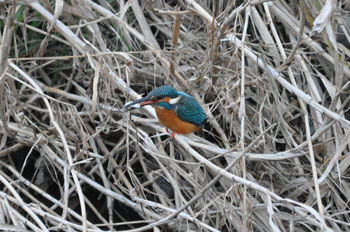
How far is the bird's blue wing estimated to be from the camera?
9.21ft

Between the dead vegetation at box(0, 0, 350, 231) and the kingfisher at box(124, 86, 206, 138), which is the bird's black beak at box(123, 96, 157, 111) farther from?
the dead vegetation at box(0, 0, 350, 231)

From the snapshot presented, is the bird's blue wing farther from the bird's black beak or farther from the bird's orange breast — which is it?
the bird's black beak

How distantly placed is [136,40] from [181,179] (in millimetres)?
894

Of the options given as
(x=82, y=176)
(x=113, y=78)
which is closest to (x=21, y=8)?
(x=113, y=78)

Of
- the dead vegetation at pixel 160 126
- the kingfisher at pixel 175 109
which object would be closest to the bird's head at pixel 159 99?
the kingfisher at pixel 175 109

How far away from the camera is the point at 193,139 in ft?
9.63

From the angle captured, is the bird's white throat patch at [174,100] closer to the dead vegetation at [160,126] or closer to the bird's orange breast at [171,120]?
the bird's orange breast at [171,120]

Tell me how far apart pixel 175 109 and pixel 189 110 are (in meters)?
0.07

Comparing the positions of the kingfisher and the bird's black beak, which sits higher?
the bird's black beak

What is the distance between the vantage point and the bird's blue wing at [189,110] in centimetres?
281

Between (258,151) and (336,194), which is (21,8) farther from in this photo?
(336,194)

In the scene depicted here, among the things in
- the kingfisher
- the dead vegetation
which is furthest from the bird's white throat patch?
the dead vegetation

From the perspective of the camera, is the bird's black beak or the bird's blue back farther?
the bird's blue back

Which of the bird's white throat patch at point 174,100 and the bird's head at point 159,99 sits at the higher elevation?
the bird's head at point 159,99
